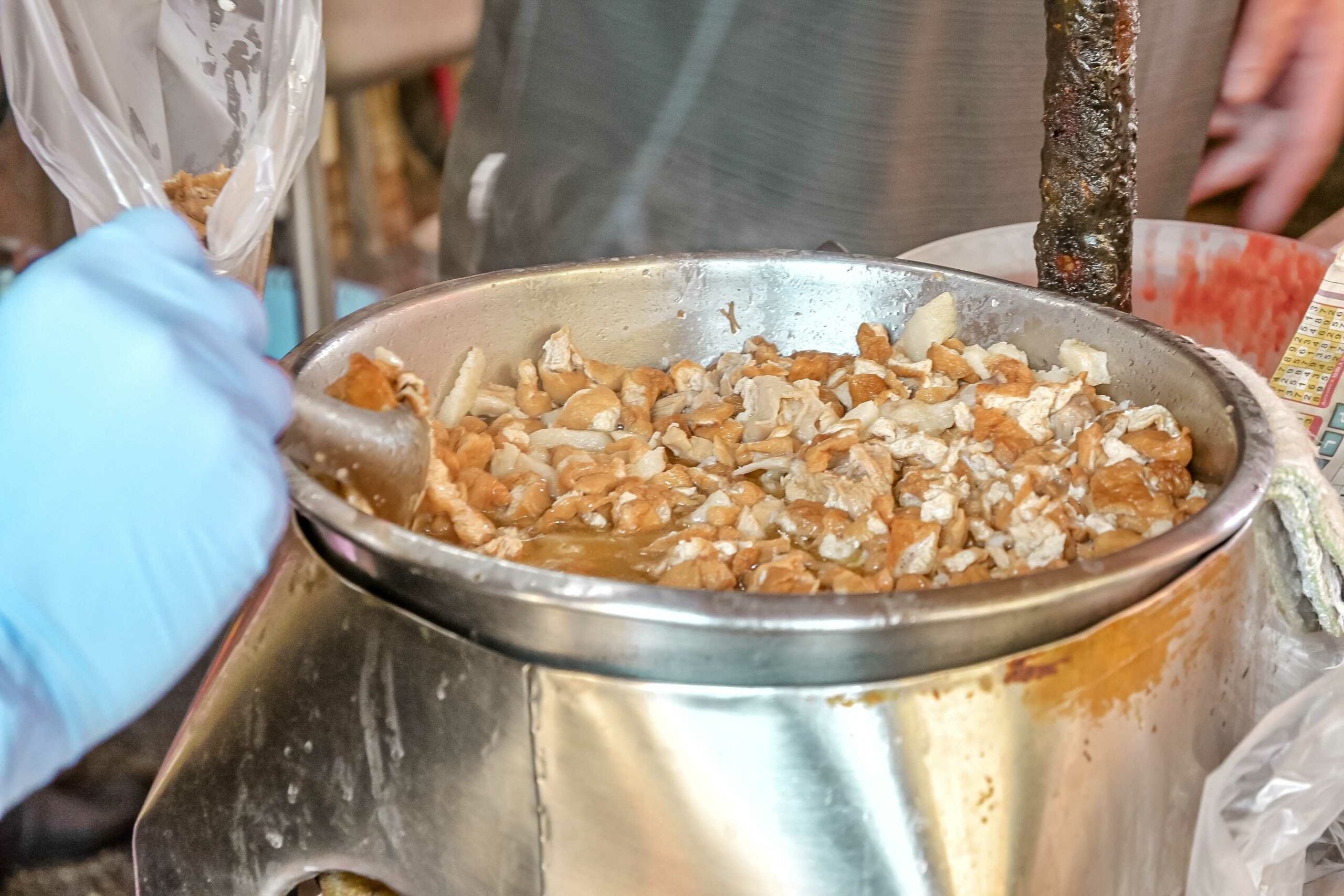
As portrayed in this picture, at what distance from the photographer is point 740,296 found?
110cm

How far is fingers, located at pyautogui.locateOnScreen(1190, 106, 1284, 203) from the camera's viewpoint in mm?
1716

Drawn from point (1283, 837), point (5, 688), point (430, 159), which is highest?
point (5, 688)

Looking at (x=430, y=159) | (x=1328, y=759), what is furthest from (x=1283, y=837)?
(x=430, y=159)

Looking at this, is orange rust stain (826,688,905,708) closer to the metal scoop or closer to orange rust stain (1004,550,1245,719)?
orange rust stain (1004,550,1245,719)

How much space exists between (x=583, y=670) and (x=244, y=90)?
99 centimetres

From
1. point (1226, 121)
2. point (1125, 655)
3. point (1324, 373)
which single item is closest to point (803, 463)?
point (1125, 655)

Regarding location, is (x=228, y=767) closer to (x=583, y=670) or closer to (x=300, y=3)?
(x=583, y=670)

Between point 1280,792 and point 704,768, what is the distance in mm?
396

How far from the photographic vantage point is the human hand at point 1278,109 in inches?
62.2

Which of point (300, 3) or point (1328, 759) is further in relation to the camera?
point (300, 3)

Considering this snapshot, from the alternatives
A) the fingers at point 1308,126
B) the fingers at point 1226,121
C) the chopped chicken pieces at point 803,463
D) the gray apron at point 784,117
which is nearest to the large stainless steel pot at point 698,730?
the chopped chicken pieces at point 803,463

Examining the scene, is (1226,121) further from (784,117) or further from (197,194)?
(197,194)

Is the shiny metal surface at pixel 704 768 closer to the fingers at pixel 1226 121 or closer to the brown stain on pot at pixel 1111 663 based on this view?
the brown stain on pot at pixel 1111 663

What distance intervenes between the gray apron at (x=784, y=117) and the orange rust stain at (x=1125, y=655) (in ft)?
3.41
